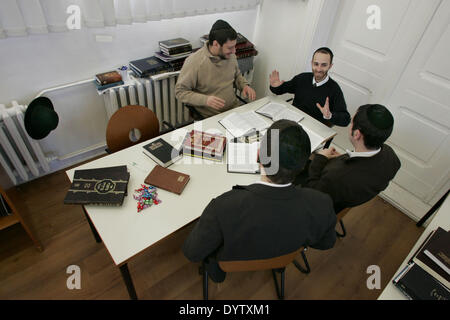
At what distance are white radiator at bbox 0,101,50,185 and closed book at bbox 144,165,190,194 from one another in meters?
1.20

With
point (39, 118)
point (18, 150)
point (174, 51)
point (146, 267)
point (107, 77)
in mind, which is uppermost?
point (174, 51)

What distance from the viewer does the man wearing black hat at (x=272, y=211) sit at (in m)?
1.09

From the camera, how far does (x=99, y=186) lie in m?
1.51

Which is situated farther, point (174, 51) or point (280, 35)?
point (280, 35)

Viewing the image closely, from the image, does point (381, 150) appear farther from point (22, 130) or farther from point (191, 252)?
point (22, 130)

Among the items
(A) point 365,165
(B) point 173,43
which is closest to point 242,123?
(A) point 365,165

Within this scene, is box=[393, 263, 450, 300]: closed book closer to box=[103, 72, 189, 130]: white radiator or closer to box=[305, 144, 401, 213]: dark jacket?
box=[305, 144, 401, 213]: dark jacket

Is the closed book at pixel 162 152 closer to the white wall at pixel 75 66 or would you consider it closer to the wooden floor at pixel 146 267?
the wooden floor at pixel 146 267

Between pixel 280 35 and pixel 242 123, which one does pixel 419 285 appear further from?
pixel 280 35

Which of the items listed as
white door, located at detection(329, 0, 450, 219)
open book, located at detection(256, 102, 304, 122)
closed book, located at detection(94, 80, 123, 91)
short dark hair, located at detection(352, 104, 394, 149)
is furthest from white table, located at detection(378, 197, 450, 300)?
closed book, located at detection(94, 80, 123, 91)

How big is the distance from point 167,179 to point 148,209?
21 centimetres
